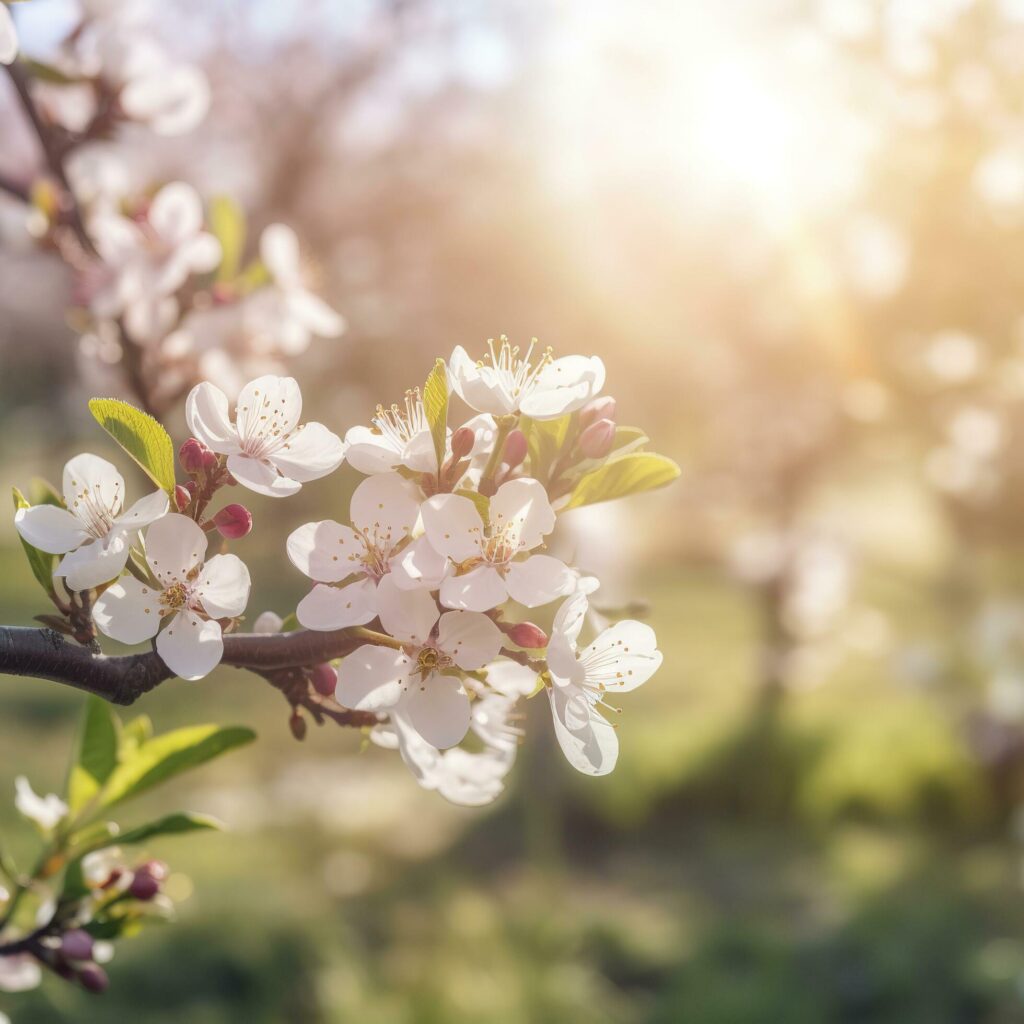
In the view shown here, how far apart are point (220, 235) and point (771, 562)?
604 centimetres

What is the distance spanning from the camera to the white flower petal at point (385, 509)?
2.29ft

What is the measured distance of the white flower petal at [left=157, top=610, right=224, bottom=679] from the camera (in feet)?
2.20


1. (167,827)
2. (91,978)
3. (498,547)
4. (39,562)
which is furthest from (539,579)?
(91,978)

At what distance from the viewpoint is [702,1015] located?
11.1 ft

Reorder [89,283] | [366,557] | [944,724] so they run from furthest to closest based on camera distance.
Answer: [944,724], [89,283], [366,557]

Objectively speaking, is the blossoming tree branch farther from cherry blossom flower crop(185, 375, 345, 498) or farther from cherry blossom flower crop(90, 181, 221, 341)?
cherry blossom flower crop(90, 181, 221, 341)

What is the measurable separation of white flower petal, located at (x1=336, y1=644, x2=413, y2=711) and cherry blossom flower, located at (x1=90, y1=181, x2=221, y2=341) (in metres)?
0.91

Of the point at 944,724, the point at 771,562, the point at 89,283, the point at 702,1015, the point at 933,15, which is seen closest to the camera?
the point at 89,283

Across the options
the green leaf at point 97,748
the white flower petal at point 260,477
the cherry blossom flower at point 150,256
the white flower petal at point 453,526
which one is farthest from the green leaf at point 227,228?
the white flower petal at point 453,526

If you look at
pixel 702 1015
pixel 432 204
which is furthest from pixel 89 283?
pixel 432 204

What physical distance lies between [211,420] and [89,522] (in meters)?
0.11

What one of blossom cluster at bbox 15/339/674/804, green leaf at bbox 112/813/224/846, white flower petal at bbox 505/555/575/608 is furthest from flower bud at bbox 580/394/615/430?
green leaf at bbox 112/813/224/846

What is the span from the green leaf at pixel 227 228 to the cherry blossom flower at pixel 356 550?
33.0 inches

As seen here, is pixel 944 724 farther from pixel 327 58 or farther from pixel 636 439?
pixel 327 58
